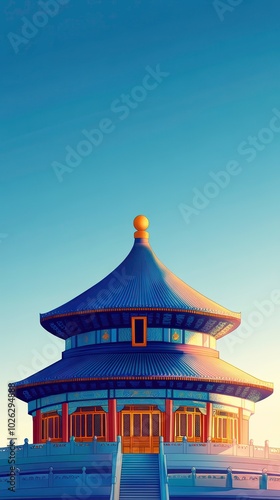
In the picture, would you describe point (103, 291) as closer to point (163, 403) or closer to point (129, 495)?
point (163, 403)

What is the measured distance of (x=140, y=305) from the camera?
61625 mm

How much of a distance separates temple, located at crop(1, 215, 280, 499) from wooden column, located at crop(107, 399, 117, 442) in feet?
0.16

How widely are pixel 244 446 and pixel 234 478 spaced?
5624 millimetres

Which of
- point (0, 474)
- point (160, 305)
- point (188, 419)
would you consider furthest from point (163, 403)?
point (0, 474)

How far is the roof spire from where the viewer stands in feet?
221

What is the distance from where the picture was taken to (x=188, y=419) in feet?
197

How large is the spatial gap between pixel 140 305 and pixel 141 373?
4.53m

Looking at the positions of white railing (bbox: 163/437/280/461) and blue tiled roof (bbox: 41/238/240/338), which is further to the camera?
blue tiled roof (bbox: 41/238/240/338)

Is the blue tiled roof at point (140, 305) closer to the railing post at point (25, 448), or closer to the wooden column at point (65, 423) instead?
the wooden column at point (65, 423)

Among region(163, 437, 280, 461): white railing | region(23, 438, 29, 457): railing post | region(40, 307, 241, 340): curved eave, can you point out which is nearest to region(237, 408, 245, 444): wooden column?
region(40, 307, 241, 340): curved eave

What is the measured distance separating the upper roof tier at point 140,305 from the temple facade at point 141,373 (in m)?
0.06

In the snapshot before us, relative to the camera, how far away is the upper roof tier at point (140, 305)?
62156 millimetres

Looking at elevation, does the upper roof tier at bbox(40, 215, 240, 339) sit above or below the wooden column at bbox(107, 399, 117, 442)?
above
